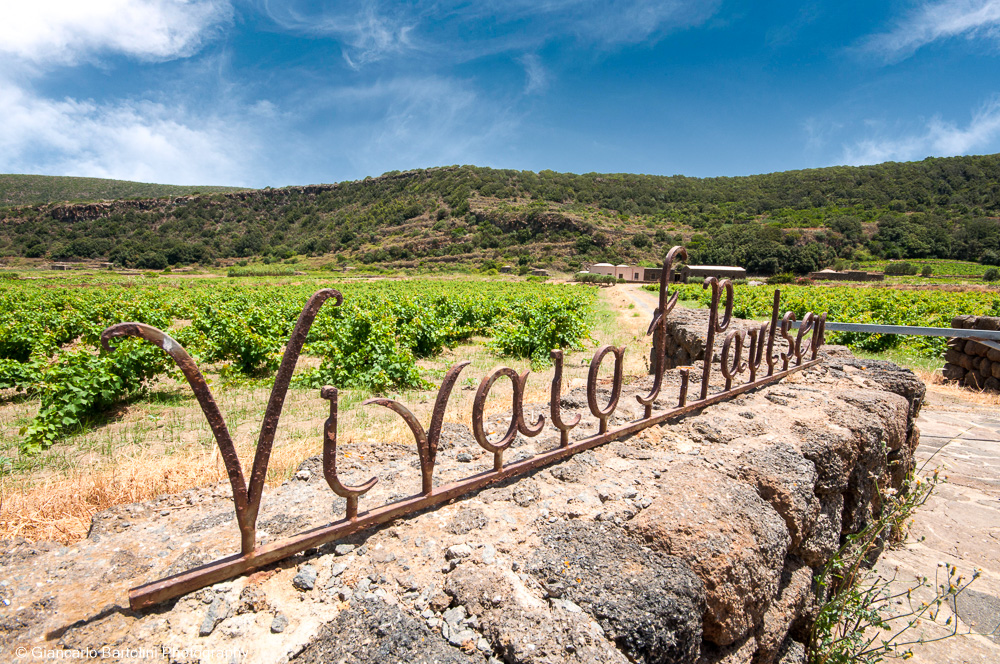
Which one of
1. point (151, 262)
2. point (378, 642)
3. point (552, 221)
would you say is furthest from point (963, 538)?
point (151, 262)

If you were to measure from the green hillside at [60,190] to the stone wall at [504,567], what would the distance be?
443 ft

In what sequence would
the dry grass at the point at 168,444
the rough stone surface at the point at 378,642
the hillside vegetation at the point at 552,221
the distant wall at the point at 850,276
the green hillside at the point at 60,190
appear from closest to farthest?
1. the rough stone surface at the point at 378,642
2. the dry grass at the point at 168,444
3. the distant wall at the point at 850,276
4. the hillside vegetation at the point at 552,221
5. the green hillside at the point at 60,190

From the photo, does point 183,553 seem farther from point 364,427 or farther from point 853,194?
point 853,194

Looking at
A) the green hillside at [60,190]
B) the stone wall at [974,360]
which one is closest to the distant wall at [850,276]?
the stone wall at [974,360]

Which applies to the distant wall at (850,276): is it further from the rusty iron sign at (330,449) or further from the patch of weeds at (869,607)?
the rusty iron sign at (330,449)

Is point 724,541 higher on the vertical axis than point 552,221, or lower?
lower

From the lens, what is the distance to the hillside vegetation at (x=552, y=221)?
A: 216ft

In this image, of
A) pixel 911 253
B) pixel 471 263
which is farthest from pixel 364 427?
pixel 911 253

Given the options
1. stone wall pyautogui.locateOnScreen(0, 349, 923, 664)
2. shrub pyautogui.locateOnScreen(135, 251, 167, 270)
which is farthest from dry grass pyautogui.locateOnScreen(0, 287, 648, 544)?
shrub pyautogui.locateOnScreen(135, 251, 167, 270)

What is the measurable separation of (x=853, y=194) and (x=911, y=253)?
2874 centimetres

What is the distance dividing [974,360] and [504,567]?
35.1 ft

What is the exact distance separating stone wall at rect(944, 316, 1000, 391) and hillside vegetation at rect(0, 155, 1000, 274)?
5747cm

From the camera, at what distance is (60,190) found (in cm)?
10188

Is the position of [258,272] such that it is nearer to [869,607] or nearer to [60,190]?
[869,607]
